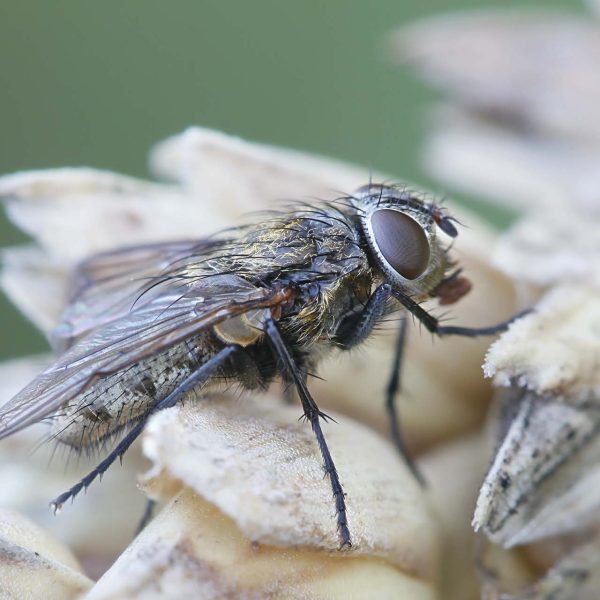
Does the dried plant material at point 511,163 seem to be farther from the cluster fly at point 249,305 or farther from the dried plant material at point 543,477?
the dried plant material at point 543,477

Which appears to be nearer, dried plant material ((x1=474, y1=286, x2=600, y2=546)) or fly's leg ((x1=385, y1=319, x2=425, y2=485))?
dried plant material ((x1=474, y1=286, x2=600, y2=546))

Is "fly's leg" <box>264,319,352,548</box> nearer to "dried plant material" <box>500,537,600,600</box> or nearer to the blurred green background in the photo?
"dried plant material" <box>500,537,600,600</box>

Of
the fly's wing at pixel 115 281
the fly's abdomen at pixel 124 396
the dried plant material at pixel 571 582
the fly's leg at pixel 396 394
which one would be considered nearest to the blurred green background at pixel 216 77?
the fly's wing at pixel 115 281

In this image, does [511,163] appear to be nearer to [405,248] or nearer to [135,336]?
[405,248]

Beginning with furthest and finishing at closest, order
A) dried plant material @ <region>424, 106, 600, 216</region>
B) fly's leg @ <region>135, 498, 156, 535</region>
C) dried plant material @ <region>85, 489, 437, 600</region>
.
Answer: dried plant material @ <region>424, 106, 600, 216</region>
fly's leg @ <region>135, 498, 156, 535</region>
dried plant material @ <region>85, 489, 437, 600</region>

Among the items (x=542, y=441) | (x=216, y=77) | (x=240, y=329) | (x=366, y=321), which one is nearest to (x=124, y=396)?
(x=240, y=329)

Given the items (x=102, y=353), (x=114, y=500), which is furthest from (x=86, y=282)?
(x=114, y=500)

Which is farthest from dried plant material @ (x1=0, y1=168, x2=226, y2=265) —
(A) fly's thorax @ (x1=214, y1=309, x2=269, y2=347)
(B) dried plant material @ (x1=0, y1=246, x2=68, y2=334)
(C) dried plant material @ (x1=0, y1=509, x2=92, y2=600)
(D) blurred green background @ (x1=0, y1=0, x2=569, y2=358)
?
(D) blurred green background @ (x1=0, y1=0, x2=569, y2=358)
